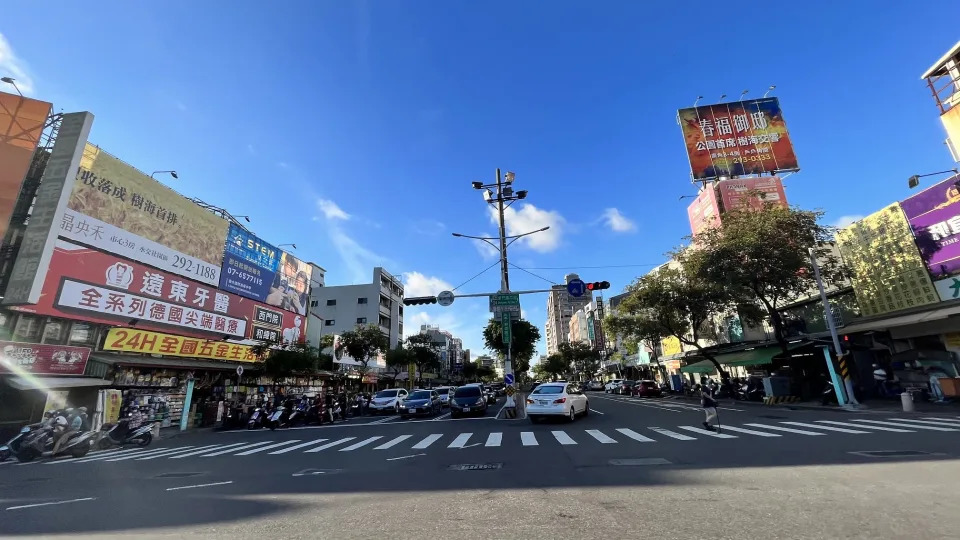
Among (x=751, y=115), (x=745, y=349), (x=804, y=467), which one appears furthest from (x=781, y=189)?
(x=804, y=467)

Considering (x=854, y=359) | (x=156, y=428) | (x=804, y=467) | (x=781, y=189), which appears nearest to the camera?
(x=804, y=467)

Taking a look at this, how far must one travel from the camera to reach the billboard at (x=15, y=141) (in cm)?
1784

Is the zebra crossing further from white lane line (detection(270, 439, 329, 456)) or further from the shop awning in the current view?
the shop awning

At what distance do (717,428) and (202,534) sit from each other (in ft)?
43.2

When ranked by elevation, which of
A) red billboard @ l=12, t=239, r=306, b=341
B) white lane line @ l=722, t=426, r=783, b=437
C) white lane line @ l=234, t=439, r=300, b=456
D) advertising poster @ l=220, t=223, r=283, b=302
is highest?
advertising poster @ l=220, t=223, r=283, b=302

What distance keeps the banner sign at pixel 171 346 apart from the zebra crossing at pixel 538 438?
900 cm

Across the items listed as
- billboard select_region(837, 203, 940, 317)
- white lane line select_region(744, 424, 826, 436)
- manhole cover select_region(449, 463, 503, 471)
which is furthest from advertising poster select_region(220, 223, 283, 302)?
billboard select_region(837, 203, 940, 317)

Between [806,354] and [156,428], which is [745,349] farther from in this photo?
[156,428]

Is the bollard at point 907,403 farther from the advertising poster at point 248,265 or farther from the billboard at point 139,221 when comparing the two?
the advertising poster at point 248,265

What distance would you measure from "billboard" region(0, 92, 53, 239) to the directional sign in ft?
57.1

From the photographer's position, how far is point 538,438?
1263 centimetres

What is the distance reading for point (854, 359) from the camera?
24.6 meters

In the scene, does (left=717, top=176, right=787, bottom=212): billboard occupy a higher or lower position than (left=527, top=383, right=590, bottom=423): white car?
higher

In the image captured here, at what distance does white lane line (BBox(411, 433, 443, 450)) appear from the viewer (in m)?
12.1
